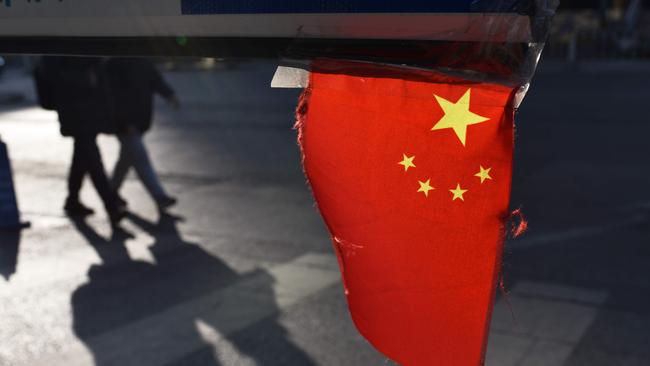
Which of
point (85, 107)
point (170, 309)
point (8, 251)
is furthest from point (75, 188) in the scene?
point (170, 309)

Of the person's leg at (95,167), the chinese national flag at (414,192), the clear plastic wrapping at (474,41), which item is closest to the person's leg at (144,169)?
the person's leg at (95,167)

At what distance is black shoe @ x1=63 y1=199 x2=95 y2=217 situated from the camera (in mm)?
7965

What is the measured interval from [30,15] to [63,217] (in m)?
5.54

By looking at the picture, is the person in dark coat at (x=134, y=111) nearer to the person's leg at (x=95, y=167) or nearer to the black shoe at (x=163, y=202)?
the black shoe at (x=163, y=202)

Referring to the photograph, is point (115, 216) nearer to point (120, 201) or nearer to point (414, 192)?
point (120, 201)

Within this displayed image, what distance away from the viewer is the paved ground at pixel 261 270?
183 inches

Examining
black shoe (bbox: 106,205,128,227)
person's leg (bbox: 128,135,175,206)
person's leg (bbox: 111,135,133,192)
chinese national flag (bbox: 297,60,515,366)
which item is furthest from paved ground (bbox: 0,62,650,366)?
chinese national flag (bbox: 297,60,515,366)

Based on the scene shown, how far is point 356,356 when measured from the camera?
451 cm

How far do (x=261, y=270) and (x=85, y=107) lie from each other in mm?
2388

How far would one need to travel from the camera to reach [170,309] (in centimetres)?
531

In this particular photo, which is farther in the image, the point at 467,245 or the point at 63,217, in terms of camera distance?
the point at 63,217

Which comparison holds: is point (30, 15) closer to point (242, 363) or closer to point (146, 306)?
point (242, 363)

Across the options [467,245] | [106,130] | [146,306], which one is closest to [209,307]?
[146,306]

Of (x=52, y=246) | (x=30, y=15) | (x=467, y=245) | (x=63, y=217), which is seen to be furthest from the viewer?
(x=63, y=217)
